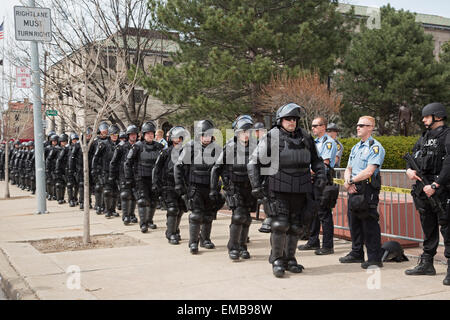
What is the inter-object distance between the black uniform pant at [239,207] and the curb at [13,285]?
9.07ft

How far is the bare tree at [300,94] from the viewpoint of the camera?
20.9 meters

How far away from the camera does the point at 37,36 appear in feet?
37.2

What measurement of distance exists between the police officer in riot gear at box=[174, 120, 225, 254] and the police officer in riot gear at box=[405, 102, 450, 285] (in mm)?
2921

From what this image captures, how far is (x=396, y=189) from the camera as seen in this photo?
7.37m

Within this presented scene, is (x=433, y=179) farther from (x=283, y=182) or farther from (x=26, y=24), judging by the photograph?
(x=26, y=24)

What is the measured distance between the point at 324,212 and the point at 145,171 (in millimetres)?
3926

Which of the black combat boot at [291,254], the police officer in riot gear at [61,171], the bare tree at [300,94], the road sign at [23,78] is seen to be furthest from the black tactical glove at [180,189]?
the bare tree at [300,94]

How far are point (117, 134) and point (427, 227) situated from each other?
9013mm

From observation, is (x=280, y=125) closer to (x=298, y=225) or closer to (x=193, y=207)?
(x=298, y=225)

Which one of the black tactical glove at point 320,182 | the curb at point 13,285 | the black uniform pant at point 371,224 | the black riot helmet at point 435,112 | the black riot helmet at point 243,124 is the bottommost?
the curb at point 13,285

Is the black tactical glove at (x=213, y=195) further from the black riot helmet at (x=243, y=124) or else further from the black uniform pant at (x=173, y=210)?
the black uniform pant at (x=173, y=210)

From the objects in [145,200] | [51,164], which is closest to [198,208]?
[145,200]

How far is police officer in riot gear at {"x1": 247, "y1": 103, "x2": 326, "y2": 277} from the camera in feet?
19.8

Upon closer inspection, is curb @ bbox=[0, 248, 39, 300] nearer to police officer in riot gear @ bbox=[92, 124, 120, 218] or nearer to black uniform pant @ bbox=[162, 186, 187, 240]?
black uniform pant @ bbox=[162, 186, 187, 240]
